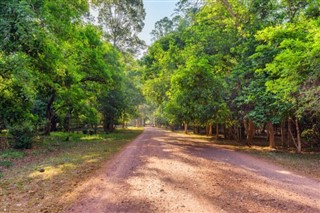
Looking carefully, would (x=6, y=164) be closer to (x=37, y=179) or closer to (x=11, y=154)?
(x=11, y=154)

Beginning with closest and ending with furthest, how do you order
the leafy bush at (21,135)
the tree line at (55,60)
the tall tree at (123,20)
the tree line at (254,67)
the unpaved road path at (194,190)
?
the unpaved road path at (194,190)
the tree line at (55,60)
the tree line at (254,67)
the leafy bush at (21,135)
the tall tree at (123,20)

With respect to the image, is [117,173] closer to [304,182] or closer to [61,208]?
[61,208]

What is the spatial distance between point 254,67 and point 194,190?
961 cm

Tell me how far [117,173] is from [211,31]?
13.9m

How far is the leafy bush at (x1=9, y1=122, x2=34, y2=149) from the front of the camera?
38.8 feet

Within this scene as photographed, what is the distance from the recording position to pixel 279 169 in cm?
899

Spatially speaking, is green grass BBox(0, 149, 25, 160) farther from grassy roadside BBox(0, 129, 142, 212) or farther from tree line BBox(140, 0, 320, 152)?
tree line BBox(140, 0, 320, 152)

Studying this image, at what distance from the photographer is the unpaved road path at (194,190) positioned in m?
4.78

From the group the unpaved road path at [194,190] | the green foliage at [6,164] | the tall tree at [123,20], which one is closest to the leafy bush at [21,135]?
the green foliage at [6,164]

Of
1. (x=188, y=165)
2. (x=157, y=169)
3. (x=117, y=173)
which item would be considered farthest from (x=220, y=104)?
(x=117, y=173)

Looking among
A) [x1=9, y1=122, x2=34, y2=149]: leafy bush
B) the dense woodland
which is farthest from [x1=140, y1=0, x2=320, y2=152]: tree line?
[x1=9, y1=122, x2=34, y2=149]: leafy bush

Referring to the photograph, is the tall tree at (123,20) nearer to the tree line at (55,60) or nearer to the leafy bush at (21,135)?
the tree line at (55,60)

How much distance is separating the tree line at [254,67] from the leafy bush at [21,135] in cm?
902

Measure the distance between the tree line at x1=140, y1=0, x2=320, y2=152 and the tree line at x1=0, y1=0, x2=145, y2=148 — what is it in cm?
659
